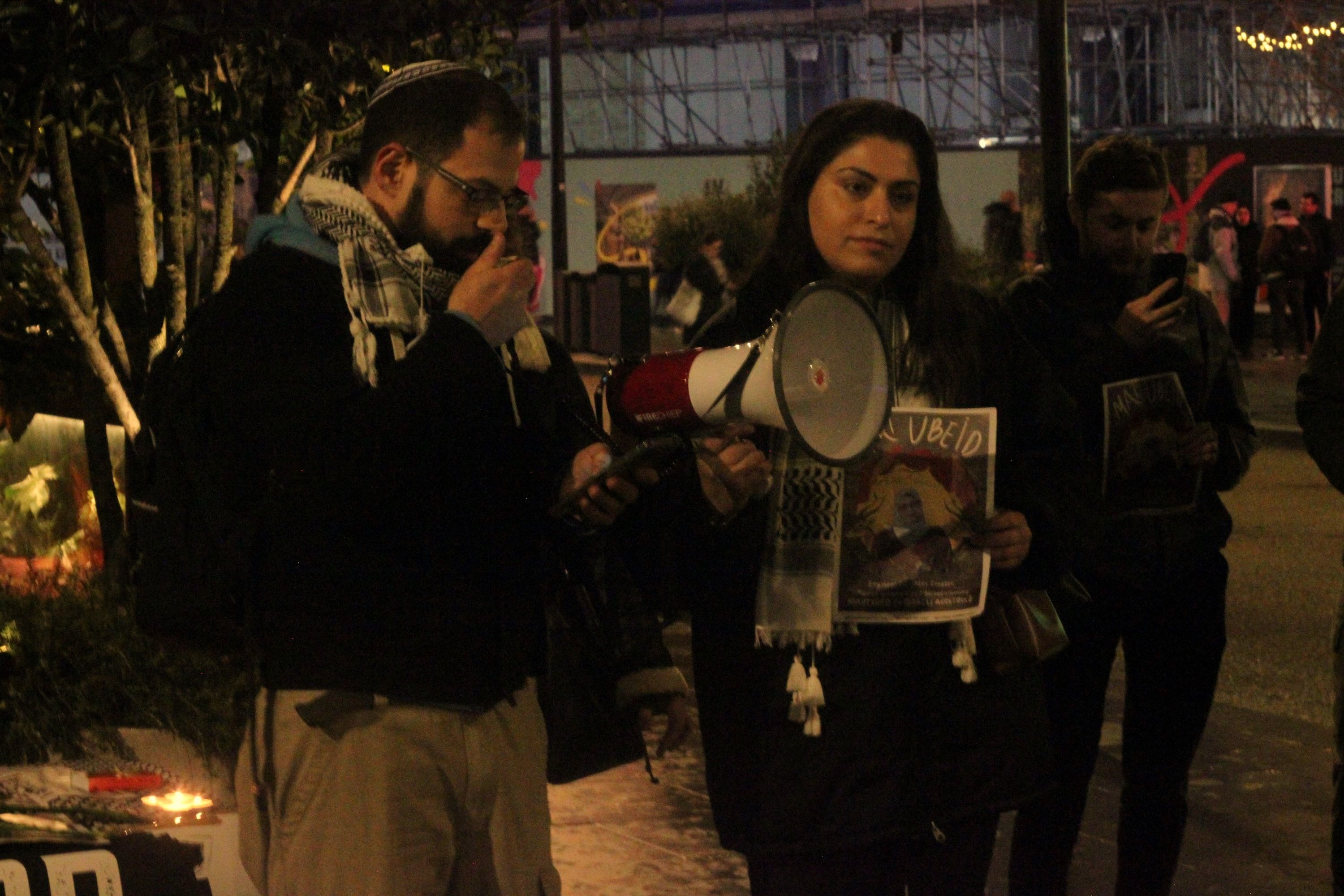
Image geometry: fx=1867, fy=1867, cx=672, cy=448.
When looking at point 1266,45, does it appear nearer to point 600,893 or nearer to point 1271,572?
point 1271,572

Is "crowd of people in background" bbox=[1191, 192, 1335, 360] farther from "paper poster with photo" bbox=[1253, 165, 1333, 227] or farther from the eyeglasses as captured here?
the eyeglasses

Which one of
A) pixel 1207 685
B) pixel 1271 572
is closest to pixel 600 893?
pixel 1207 685

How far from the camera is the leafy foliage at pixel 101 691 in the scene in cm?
500

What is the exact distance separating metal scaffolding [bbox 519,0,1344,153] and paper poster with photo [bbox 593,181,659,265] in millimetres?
2071

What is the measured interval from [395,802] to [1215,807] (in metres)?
3.88

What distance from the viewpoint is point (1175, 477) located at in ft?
13.7

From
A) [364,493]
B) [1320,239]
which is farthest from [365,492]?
[1320,239]

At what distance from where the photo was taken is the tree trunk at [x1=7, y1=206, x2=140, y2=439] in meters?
6.01

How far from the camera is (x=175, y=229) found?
625 centimetres

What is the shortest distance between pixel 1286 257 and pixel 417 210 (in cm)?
2077

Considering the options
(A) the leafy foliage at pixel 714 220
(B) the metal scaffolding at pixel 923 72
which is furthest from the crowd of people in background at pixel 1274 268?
(B) the metal scaffolding at pixel 923 72

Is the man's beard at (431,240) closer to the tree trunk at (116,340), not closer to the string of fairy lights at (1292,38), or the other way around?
the tree trunk at (116,340)

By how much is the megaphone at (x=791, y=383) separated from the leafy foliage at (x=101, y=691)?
2.50 meters

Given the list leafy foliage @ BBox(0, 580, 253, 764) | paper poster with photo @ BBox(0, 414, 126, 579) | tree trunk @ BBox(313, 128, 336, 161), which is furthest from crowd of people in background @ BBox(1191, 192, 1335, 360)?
leafy foliage @ BBox(0, 580, 253, 764)
